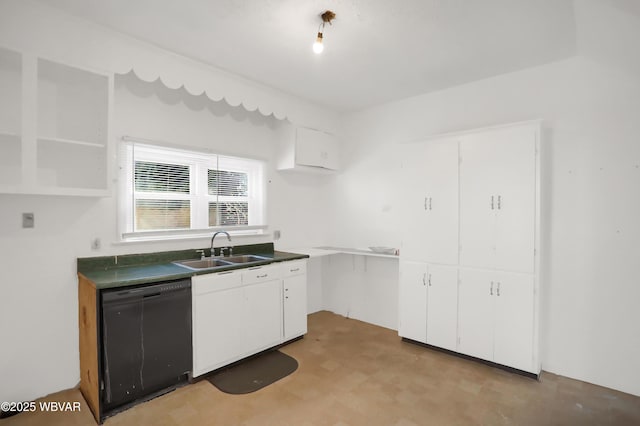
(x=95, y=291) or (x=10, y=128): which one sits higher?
(x=10, y=128)

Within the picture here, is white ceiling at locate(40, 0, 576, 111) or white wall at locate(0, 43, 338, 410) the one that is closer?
white ceiling at locate(40, 0, 576, 111)

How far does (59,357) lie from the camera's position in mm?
2469

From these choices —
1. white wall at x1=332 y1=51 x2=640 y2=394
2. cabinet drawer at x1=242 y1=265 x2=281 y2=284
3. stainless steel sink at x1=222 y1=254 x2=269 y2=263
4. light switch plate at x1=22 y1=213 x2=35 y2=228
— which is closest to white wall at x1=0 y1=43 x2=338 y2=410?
light switch plate at x1=22 y1=213 x2=35 y2=228

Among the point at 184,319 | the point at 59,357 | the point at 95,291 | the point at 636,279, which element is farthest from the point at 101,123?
the point at 636,279

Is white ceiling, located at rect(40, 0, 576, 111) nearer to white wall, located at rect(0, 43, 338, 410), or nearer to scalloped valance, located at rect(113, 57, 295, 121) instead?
scalloped valance, located at rect(113, 57, 295, 121)

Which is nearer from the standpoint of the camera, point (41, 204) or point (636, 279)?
point (41, 204)

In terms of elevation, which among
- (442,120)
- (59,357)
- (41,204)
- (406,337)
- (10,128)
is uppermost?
(442,120)

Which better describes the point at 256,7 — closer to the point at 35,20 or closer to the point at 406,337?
the point at 35,20

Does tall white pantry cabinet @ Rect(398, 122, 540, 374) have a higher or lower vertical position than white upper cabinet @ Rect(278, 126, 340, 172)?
lower

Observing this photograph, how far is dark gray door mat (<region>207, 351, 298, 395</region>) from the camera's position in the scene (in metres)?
2.62

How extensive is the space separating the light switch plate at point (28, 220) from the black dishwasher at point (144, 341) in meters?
0.82

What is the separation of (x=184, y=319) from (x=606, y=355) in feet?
11.2

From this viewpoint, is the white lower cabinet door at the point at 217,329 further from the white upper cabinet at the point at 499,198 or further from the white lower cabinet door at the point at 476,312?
the white upper cabinet at the point at 499,198

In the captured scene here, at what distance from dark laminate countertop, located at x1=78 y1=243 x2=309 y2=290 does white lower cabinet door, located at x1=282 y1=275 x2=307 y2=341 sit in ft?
1.05
